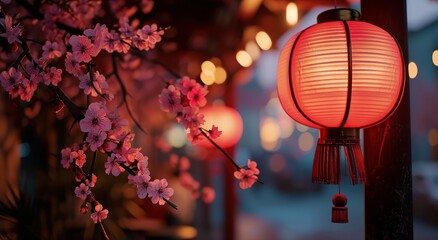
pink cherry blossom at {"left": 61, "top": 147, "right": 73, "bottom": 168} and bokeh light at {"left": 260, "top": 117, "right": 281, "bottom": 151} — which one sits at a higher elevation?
pink cherry blossom at {"left": 61, "top": 147, "right": 73, "bottom": 168}

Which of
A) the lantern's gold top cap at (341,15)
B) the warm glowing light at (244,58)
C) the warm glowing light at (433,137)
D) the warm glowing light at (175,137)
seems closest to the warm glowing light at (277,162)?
the warm glowing light at (175,137)

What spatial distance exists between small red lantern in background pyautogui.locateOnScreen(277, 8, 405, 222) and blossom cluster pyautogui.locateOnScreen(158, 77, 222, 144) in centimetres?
52

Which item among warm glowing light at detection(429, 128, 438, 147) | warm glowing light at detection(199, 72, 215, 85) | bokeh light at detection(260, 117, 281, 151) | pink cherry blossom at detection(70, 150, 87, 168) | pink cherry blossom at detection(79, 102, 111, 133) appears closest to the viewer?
pink cherry blossom at detection(79, 102, 111, 133)

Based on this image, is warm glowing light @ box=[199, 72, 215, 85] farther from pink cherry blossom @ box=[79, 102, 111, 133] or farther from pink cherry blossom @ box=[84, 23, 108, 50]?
pink cherry blossom @ box=[79, 102, 111, 133]

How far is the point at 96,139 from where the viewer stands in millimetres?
2291

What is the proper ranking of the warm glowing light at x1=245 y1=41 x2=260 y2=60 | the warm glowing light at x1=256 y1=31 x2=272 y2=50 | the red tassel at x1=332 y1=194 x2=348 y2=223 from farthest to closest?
the warm glowing light at x1=245 y1=41 x2=260 y2=60 → the warm glowing light at x1=256 y1=31 x2=272 y2=50 → the red tassel at x1=332 y1=194 x2=348 y2=223

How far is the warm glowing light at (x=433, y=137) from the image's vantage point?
19359 mm

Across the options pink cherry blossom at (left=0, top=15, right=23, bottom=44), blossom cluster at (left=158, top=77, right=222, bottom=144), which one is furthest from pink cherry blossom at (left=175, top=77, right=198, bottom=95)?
pink cherry blossom at (left=0, top=15, right=23, bottom=44)

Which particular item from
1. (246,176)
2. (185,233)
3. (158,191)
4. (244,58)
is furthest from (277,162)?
(158,191)

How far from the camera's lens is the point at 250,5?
20.5 ft

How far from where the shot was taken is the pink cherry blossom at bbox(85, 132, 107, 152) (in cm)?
226

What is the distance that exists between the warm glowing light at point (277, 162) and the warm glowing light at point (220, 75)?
15.6 metres

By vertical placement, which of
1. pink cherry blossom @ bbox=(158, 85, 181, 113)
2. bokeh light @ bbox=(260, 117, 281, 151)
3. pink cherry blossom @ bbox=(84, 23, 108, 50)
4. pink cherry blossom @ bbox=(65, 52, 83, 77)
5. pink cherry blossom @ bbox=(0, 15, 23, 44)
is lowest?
bokeh light @ bbox=(260, 117, 281, 151)

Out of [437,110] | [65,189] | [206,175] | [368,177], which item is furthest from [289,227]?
[437,110]
